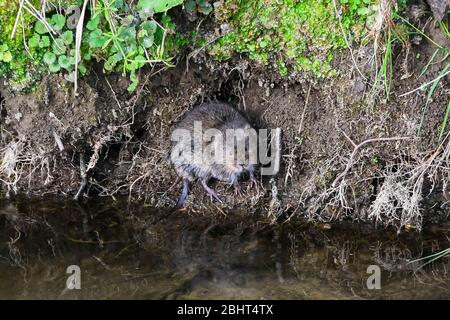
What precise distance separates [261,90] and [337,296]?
6.56 feet

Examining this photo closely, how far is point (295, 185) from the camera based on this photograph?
5461mm

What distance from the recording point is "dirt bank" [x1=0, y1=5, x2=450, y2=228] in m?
5.11

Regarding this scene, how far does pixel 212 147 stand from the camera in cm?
559

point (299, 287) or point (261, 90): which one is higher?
point (261, 90)

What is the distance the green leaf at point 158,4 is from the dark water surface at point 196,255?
1.64 m

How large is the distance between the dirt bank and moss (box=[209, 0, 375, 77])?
0.17 meters

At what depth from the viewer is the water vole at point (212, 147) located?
5.36m

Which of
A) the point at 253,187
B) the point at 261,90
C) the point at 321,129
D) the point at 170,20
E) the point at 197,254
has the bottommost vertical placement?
the point at 197,254

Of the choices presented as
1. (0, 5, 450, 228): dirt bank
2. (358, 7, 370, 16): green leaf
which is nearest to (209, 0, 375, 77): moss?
(358, 7, 370, 16): green leaf

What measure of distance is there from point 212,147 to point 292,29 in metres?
1.23

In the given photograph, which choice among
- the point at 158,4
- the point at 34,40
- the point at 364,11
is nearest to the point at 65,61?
the point at 34,40

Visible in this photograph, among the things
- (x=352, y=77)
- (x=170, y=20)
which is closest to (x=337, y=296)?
(x=352, y=77)

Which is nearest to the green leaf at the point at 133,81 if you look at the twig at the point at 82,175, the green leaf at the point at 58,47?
the green leaf at the point at 58,47
